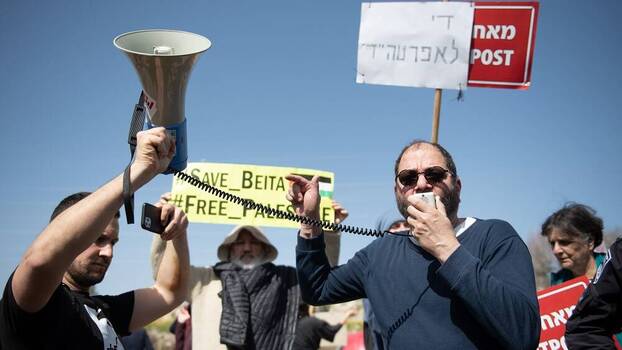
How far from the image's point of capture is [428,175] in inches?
105

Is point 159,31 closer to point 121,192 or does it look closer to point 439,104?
point 121,192

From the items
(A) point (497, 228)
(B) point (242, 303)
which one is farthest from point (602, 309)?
(B) point (242, 303)

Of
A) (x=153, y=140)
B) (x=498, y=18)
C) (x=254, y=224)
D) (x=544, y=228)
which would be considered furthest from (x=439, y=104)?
(x=153, y=140)

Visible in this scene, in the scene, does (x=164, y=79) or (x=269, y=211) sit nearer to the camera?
(x=164, y=79)

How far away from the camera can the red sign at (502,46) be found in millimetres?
4965

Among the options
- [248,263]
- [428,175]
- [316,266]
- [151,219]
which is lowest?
[248,263]

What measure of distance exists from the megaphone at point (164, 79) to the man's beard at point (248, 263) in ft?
10.6

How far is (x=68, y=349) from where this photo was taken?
6.80 feet

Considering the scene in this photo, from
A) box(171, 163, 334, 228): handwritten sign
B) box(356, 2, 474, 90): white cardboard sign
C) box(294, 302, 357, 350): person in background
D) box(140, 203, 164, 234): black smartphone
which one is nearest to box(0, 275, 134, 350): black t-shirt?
box(140, 203, 164, 234): black smartphone

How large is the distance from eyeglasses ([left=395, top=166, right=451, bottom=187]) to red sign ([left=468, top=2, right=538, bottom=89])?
2.55m

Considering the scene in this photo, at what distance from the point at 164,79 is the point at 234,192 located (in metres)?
3.32

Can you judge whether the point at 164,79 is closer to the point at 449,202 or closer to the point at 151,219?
the point at 151,219

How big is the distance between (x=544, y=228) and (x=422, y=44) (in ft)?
5.72

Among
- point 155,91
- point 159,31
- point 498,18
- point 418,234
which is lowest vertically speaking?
point 418,234
